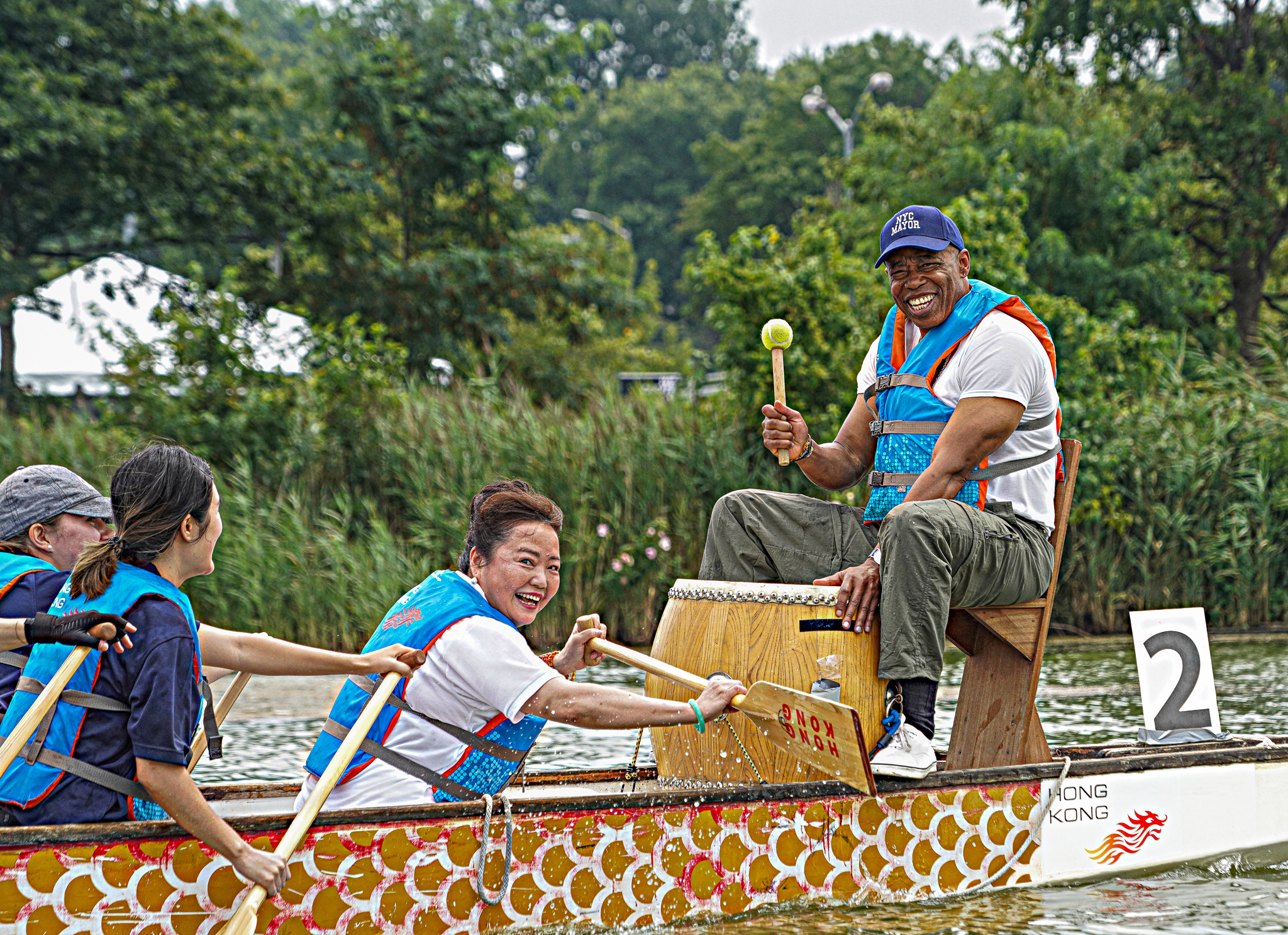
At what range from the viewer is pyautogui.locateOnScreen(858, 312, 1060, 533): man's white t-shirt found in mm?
3975

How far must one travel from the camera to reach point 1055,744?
19.5 feet

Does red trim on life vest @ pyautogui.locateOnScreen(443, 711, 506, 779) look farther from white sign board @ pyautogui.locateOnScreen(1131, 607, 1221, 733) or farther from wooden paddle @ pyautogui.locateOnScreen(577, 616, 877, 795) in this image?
white sign board @ pyautogui.locateOnScreen(1131, 607, 1221, 733)

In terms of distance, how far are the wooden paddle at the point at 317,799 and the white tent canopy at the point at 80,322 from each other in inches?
595

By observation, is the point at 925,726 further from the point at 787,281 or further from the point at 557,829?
the point at 787,281

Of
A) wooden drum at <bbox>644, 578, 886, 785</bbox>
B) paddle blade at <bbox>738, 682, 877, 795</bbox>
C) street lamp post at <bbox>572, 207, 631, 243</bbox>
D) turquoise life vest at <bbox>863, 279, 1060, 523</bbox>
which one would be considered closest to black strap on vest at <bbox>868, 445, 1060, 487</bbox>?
turquoise life vest at <bbox>863, 279, 1060, 523</bbox>

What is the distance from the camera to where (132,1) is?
1742 centimetres

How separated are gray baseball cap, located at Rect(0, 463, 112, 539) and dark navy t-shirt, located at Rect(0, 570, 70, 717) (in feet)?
1.00

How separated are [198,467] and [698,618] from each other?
177 centimetres

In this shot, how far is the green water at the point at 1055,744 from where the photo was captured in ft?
12.2

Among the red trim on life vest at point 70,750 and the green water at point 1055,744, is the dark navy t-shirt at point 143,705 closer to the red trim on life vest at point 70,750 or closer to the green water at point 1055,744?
the red trim on life vest at point 70,750

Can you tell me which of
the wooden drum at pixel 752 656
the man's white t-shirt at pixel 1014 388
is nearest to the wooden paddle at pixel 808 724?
the wooden drum at pixel 752 656

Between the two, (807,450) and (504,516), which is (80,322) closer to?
(807,450)

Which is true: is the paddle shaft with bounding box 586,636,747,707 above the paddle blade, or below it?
above

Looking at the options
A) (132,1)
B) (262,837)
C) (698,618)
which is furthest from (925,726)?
(132,1)
